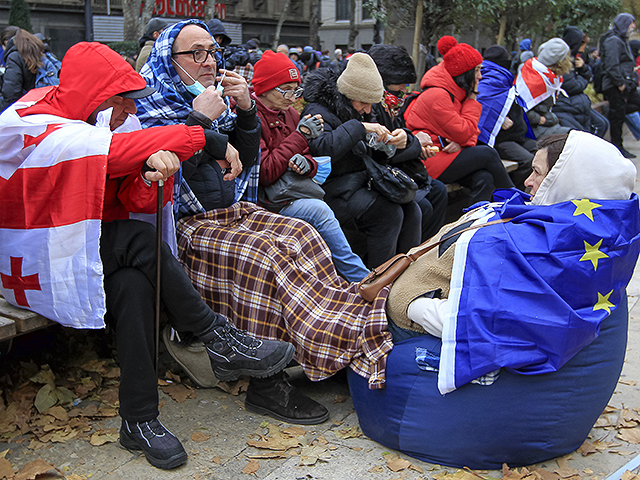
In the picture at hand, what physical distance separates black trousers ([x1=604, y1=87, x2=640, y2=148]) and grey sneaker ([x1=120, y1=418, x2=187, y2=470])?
9.54 meters

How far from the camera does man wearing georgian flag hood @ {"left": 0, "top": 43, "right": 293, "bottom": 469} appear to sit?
2.53 m

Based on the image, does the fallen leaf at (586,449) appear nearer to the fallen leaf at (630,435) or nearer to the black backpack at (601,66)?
the fallen leaf at (630,435)

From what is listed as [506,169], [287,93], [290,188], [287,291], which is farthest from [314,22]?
[287,291]

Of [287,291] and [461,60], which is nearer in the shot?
[287,291]

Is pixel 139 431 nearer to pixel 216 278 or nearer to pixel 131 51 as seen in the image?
pixel 216 278

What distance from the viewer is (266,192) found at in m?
3.97

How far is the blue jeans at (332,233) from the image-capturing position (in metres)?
3.89

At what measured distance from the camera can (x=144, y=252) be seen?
2713 millimetres

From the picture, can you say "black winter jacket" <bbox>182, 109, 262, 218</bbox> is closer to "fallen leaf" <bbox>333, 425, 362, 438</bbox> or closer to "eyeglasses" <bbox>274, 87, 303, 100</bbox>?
"eyeglasses" <bbox>274, 87, 303, 100</bbox>

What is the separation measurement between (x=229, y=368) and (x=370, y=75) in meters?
2.18

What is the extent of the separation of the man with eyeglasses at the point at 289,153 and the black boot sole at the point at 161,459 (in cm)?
154

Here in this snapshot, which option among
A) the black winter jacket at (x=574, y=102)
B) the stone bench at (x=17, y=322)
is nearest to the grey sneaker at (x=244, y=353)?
the stone bench at (x=17, y=322)

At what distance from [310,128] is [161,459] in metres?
2.16

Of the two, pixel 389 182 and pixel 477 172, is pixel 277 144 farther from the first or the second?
pixel 477 172
